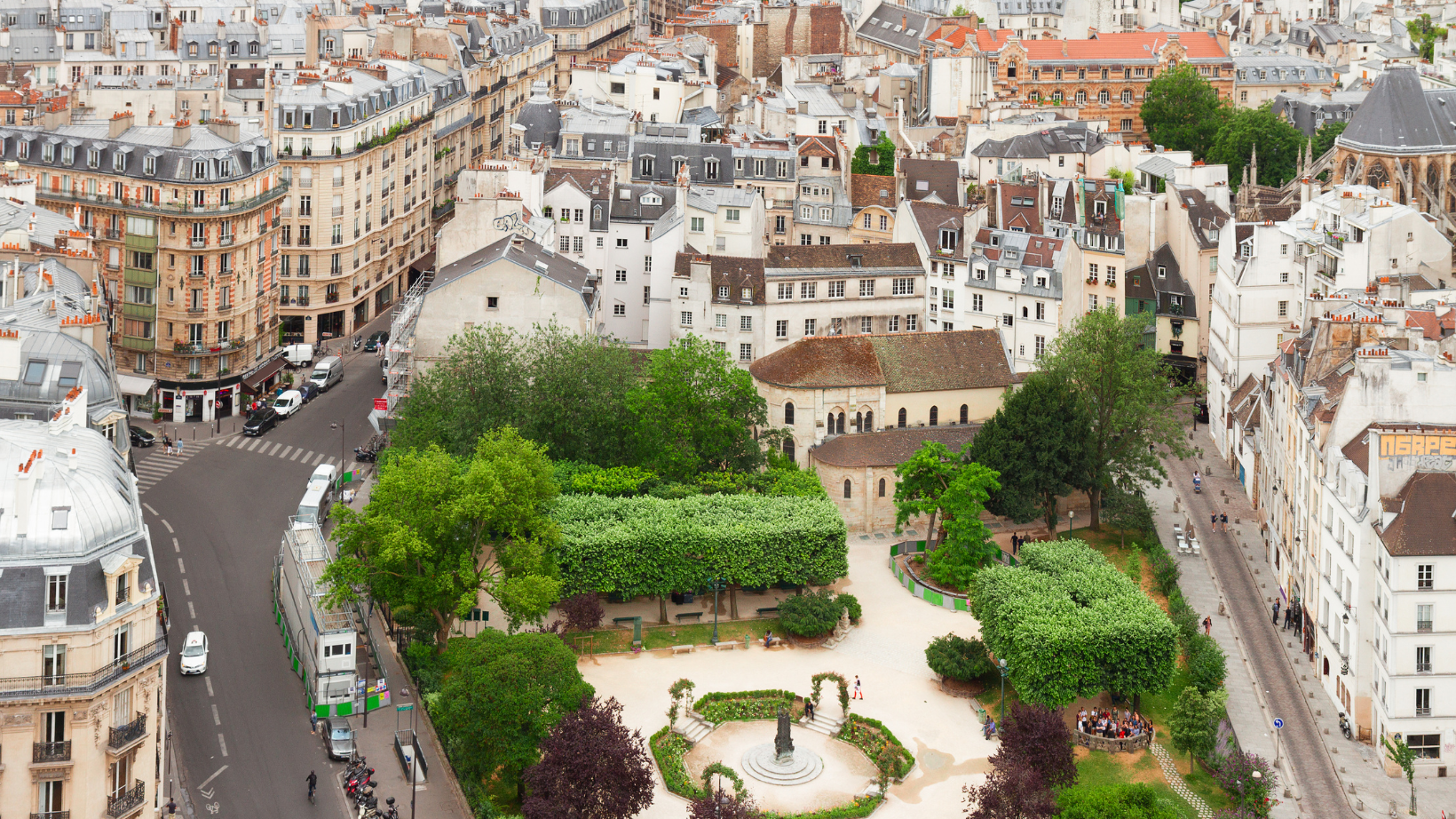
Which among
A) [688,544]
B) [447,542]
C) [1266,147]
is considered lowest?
[688,544]

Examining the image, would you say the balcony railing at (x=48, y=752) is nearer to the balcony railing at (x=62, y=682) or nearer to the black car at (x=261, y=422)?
the balcony railing at (x=62, y=682)

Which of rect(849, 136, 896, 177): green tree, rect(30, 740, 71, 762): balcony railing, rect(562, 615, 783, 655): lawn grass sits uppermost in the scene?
rect(849, 136, 896, 177): green tree

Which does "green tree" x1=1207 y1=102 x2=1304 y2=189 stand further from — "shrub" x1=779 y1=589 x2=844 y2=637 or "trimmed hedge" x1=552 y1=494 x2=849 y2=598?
"shrub" x1=779 y1=589 x2=844 y2=637

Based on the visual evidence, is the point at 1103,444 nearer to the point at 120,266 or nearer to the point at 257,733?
the point at 257,733

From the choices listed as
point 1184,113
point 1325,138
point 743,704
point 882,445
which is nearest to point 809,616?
point 743,704

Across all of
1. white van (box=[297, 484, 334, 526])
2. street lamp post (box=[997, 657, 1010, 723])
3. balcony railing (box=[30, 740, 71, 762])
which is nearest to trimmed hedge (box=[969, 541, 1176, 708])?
street lamp post (box=[997, 657, 1010, 723])

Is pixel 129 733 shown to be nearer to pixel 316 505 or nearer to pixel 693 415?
pixel 316 505
